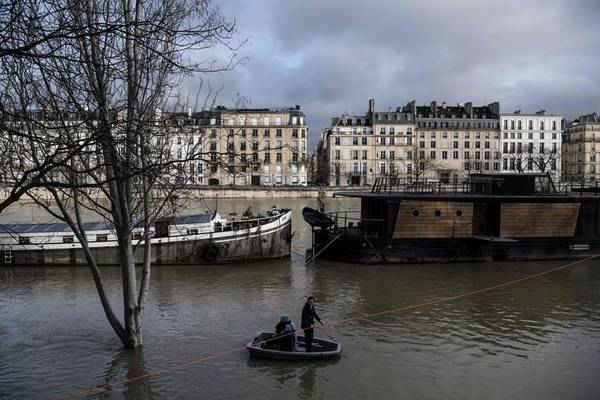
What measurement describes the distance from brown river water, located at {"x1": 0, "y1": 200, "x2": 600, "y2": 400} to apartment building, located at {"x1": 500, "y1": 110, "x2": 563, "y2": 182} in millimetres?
81539

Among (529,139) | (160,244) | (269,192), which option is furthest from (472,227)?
(529,139)

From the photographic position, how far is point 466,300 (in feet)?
69.4

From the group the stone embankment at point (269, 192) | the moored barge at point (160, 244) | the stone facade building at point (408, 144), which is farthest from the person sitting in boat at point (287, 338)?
the stone facade building at point (408, 144)

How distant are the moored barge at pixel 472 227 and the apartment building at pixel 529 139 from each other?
249ft

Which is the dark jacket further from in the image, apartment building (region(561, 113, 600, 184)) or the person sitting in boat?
apartment building (region(561, 113, 600, 184))

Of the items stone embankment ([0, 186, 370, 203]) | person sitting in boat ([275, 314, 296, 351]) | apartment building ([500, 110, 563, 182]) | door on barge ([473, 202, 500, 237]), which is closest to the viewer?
person sitting in boat ([275, 314, 296, 351])

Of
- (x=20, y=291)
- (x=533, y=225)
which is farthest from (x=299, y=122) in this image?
(x=20, y=291)

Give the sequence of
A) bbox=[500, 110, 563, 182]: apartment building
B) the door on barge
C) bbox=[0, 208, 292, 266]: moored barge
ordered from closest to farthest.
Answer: bbox=[0, 208, 292, 266]: moored barge → the door on barge → bbox=[500, 110, 563, 182]: apartment building

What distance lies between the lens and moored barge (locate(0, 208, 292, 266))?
28031mm

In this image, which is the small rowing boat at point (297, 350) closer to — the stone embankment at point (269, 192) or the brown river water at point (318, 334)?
the brown river water at point (318, 334)

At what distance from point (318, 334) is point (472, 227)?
1528 cm

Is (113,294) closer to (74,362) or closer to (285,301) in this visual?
(285,301)

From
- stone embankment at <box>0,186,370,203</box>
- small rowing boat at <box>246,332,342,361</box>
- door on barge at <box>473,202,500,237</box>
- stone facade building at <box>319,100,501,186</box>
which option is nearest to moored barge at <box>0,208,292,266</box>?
door on barge at <box>473,202,500,237</box>

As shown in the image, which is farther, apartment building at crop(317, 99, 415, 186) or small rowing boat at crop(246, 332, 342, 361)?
apartment building at crop(317, 99, 415, 186)
